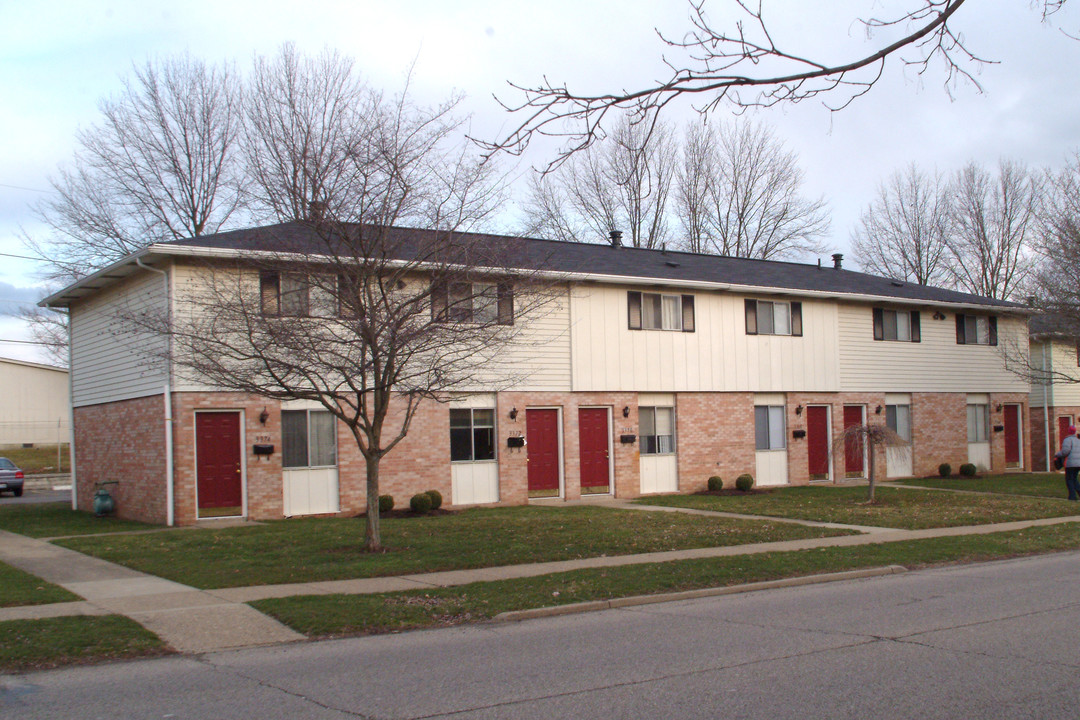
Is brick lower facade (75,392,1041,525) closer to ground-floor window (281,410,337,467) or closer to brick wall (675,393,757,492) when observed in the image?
brick wall (675,393,757,492)

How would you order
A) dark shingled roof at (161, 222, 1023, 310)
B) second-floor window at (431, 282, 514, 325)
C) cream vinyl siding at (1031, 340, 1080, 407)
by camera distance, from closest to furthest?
second-floor window at (431, 282, 514, 325) < dark shingled roof at (161, 222, 1023, 310) < cream vinyl siding at (1031, 340, 1080, 407)

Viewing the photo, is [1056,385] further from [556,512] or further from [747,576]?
[747,576]

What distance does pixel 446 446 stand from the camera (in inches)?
861

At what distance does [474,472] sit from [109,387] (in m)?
9.02

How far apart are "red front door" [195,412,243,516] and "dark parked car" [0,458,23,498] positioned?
1891cm

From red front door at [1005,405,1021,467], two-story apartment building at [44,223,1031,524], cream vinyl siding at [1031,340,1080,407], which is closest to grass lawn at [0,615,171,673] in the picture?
two-story apartment building at [44,223,1031,524]

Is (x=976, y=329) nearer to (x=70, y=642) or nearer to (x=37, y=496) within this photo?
(x=70, y=642)

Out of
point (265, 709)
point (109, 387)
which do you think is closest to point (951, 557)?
point (265, 709)

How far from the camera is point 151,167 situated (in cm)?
3319

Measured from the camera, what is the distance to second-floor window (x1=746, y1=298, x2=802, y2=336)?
1073 inches

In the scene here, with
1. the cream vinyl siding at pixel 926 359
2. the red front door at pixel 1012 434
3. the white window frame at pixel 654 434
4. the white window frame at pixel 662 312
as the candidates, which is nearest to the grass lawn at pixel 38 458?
the white window frame at pixel 654 434

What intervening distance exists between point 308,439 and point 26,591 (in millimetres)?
9422

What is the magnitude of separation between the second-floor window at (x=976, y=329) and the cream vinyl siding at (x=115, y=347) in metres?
25.9

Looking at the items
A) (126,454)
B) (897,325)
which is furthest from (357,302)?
(897,325)
